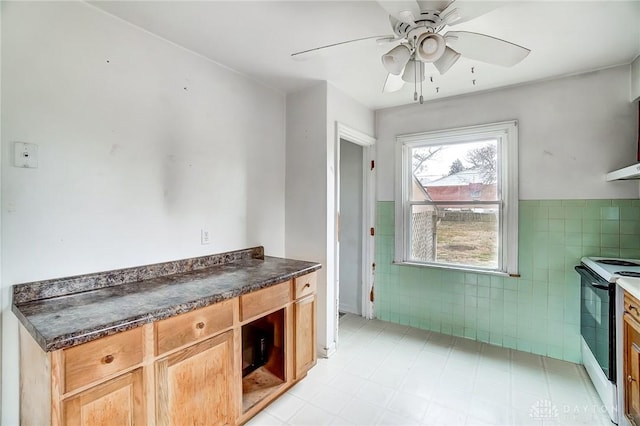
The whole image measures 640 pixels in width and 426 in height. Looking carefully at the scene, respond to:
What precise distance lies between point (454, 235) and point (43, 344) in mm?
3080

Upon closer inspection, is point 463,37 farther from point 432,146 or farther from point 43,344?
point 43,344

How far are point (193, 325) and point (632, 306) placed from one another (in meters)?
2.30

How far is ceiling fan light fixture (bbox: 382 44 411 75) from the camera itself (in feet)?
4.75

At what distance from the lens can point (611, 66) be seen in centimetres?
229

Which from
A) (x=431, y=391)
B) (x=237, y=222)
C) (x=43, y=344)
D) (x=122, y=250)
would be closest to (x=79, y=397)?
(x=43, y=344)

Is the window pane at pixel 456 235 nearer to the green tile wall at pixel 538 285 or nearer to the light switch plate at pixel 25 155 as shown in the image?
the green tile wall at pixel 538 285

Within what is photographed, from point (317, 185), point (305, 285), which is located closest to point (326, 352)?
point (305, 285)

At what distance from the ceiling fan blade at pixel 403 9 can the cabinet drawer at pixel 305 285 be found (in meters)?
1.62

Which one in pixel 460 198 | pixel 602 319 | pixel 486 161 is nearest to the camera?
pixel 602 319

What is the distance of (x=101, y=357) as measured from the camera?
1.13m

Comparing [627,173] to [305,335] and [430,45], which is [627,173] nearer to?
[430,45]

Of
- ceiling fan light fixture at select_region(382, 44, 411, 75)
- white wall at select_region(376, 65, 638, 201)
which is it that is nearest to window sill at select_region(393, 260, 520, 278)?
white wall at select_region(376, 65, 638, 201)

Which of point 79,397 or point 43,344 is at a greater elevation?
point 43,344

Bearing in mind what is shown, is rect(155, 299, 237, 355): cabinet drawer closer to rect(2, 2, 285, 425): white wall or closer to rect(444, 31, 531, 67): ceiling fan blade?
rect(2, 2, 285, 425): white wall
